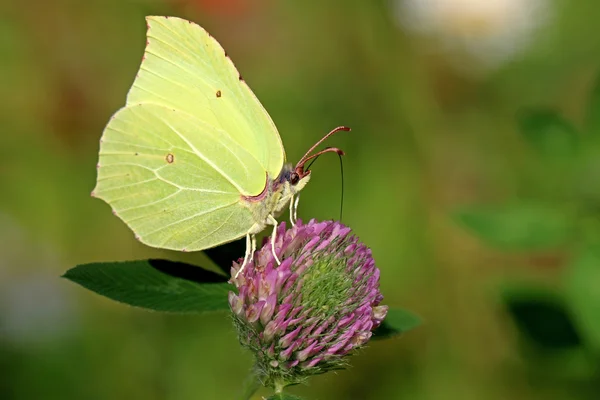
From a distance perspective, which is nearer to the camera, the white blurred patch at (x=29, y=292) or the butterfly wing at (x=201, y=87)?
the butterfly wing at (x=201, y=87)

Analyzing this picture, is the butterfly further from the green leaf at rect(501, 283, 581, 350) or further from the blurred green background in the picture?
the green leaf at rect(501, 283, 581, 350)

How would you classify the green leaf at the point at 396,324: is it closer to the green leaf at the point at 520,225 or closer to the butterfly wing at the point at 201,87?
the butterfly wing at the point at 201,87

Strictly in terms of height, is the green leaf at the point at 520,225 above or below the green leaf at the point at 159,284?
below

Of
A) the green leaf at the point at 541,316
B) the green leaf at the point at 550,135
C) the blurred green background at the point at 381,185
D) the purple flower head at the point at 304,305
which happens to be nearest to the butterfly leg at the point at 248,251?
the purple flower head at the point at 304,305

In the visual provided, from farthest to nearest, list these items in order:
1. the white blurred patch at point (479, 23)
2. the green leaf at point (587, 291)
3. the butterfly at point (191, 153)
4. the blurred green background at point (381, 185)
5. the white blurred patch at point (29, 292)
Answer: the white blurred patch at point (479, 23)
the white blurred patch at point (29, 292)
the blurred green background at point (381, 185)
the green leaf at point (587, 291)
the butterfly at point (191, 153)

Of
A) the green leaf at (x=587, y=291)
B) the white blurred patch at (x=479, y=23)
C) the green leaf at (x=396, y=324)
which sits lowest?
the green leaf at (x=587, y=291)

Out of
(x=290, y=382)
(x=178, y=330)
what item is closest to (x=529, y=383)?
(x=178, y=330)

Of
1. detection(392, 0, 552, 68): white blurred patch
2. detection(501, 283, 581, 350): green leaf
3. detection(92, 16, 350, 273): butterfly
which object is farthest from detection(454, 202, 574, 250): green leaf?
detection(392, 0, 552, 68): white blurred patch

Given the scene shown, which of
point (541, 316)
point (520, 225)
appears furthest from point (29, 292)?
point (541, 316)

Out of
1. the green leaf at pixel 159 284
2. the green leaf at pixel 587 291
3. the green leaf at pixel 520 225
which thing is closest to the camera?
the green leaf at pixel 159 284
